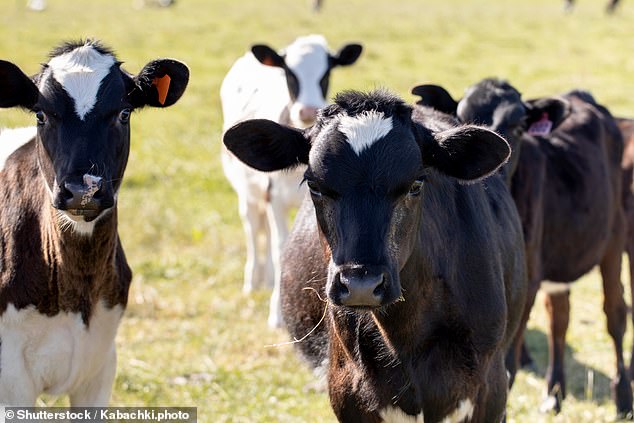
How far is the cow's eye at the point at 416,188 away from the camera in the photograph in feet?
13.6

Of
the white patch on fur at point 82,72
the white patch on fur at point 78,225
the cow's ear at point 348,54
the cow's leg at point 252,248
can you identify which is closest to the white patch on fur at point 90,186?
the white patch on fur at point 78,225

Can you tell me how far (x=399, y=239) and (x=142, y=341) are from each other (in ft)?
15.4

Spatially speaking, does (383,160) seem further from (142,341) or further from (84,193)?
(142,341)

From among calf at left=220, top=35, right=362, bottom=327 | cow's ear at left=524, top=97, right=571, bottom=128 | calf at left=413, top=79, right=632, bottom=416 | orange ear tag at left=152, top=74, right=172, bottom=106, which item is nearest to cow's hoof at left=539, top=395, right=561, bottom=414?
calf at left=413, top=79, right=632, bottom=416

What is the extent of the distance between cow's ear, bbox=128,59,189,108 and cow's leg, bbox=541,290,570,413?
3544mm

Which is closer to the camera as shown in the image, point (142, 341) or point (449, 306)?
point (449, 306)

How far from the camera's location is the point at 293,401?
23.5 ft

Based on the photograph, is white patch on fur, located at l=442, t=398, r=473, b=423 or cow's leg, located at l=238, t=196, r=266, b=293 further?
cow's leg, located at l=238, t=196, r=266, b=293

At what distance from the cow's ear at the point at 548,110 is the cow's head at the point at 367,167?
112 inches

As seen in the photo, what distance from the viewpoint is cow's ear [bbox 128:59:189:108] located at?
5438 mm

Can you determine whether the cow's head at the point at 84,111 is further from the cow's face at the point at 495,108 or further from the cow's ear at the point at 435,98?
the cow's face at the point at 495,108

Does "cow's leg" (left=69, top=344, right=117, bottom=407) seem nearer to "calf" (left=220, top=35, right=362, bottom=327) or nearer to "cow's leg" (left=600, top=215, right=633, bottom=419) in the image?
"calf" (left=220, top=35, right=362, bottom=327)

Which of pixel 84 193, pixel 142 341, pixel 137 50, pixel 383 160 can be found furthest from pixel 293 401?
pixel 137 50

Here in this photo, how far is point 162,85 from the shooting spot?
18.1 ft
